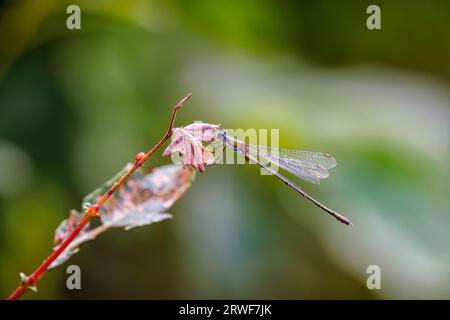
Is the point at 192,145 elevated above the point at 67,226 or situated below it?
above

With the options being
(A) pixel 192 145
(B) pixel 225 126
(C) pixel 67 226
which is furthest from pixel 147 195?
(B) pixel 225 126

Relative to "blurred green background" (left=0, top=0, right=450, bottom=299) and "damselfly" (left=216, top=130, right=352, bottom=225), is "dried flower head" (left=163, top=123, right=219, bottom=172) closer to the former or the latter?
"damselfly" (left=216, top=130, right=352, bottom=225)

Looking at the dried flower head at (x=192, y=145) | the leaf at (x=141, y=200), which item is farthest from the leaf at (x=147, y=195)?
the dried flower head at (x=192, y=145)

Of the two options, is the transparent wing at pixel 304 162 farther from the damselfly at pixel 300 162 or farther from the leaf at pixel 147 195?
the leaf at pixel 147 195

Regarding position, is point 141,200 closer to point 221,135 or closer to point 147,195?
point 147,195

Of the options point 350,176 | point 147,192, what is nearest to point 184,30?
point 350,176

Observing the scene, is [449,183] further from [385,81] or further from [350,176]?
[385,81]
